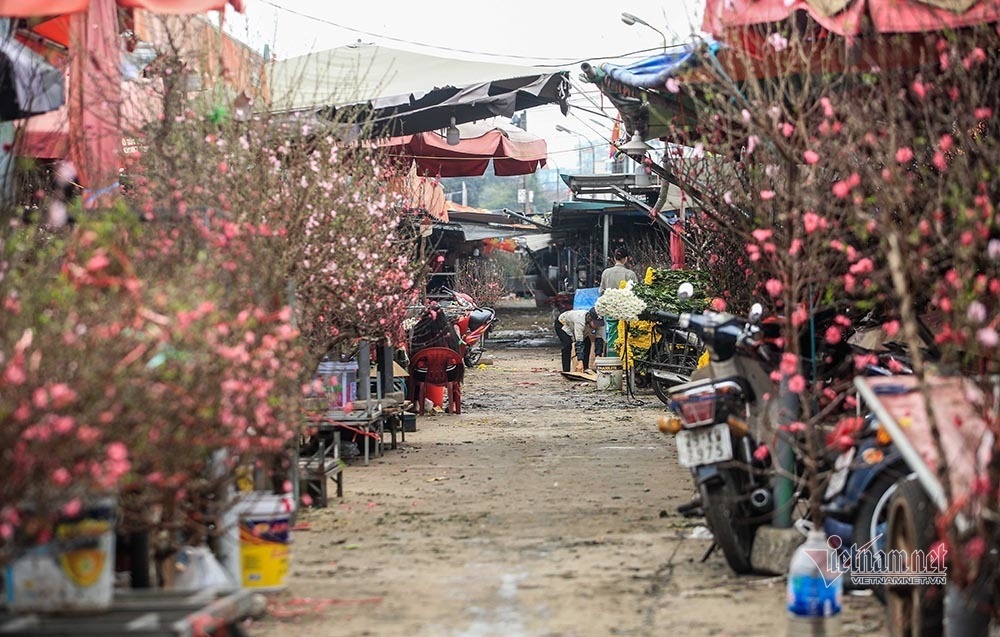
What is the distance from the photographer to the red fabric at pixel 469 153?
56.8 ft

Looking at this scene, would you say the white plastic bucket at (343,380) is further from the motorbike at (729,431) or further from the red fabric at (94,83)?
the motorbike at (729,431)

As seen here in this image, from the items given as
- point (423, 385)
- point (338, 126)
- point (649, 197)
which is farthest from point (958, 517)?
point (649, 197)

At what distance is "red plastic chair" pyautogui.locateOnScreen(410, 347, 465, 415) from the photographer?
17609mm

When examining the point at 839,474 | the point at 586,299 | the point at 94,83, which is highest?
the point at 94,83

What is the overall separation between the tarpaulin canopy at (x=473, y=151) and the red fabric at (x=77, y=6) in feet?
25.3

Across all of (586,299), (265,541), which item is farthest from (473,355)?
(265,541)

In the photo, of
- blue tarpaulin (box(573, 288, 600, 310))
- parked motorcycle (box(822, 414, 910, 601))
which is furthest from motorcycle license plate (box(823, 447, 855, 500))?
blue tarpaulin (box(573, 288, 600, 310))

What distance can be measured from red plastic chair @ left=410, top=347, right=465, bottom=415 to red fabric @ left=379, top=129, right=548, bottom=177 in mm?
2501

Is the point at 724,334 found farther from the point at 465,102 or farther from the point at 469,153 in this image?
the point at 469,153

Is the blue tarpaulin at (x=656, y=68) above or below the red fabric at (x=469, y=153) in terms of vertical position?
below

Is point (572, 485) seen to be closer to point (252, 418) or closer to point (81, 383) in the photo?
point (252, 418)

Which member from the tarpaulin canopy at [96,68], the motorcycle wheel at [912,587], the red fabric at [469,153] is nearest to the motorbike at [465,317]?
the red fabric at [469,153]

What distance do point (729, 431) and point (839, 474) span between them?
79 cm

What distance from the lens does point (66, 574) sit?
513cm
